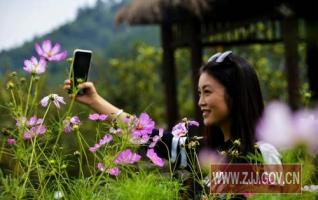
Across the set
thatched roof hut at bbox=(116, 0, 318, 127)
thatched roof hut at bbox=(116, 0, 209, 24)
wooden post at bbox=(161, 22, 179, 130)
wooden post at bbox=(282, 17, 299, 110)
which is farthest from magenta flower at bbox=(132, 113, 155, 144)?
wooden post at bbox=(161, 22, 179, 130)

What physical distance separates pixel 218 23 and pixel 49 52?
6.74 meters

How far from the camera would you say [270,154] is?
144 cm

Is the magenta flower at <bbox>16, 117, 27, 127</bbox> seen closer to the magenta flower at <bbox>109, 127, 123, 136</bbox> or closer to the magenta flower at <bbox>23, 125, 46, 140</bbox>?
the magenta flower at <bbox>23, 125, 46, 140</bbox>

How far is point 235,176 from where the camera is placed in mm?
1347

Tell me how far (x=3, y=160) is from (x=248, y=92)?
1166mm

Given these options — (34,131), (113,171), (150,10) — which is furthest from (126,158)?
(150,10)

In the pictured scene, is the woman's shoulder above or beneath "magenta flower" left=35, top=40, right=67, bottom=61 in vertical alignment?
beneath

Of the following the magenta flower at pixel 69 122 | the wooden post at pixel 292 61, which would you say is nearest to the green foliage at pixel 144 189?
the magenta flower at pixel 69 122

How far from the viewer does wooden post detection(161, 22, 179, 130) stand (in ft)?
28.9

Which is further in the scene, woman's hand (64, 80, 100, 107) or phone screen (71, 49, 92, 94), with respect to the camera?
woman's hand (64, 80, 100, 107)

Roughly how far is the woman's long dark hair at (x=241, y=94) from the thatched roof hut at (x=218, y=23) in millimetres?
4271

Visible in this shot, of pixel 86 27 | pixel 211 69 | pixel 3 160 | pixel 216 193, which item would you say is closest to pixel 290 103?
pixel 3 160

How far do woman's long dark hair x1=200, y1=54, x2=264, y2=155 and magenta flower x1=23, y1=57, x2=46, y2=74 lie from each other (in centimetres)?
38

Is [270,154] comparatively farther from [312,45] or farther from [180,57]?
[180,57]
